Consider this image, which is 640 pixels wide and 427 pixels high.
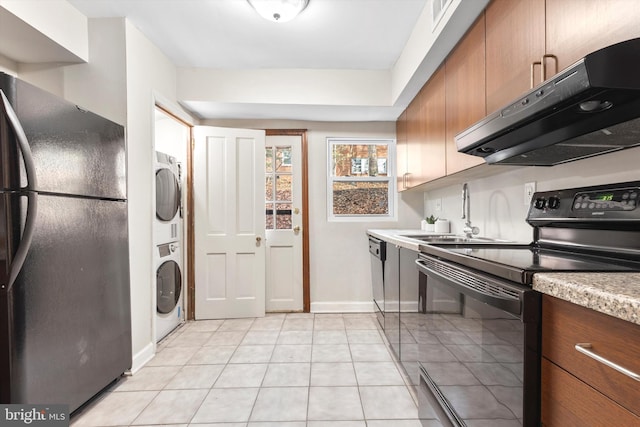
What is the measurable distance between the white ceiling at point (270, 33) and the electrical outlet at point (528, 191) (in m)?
1.38

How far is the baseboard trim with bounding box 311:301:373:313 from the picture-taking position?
11.5ft

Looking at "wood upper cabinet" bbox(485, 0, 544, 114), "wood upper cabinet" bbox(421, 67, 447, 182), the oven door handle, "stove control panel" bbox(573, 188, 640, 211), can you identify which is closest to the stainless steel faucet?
"wood upper cabinet" bbox(421, 67, 447, 182)

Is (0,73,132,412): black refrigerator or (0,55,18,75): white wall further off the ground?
(0,55,18,75): white wall

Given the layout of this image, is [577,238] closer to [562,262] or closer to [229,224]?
[562,262]

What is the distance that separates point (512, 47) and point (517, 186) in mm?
843

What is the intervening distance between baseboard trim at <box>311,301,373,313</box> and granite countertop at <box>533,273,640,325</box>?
2.89 metres

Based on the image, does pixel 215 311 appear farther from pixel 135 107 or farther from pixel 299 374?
pixel 135 107

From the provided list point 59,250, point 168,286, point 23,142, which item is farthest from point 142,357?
point 23,142

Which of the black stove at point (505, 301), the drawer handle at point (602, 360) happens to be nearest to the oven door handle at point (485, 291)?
the black stove at point (505, 301)

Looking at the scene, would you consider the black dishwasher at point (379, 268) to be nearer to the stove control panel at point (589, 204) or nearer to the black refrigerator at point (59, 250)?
the stove control panel at point (589, 204)

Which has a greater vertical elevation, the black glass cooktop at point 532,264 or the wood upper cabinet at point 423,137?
the wood upper cabinet at point 423,137

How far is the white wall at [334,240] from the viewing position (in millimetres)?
3545

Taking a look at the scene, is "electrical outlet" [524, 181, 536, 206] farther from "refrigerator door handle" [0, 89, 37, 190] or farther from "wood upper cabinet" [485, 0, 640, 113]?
"refrigerator door handle" [0, 89, 37, 190]

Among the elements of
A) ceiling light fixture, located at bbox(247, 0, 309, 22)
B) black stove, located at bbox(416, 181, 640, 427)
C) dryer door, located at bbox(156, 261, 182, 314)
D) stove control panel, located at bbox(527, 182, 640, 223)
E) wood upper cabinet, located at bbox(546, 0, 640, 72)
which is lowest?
dryer door, located at bbox(156, 261, 182, 314)
